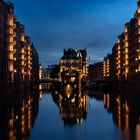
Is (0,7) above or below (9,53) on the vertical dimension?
above

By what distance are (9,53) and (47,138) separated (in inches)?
3797

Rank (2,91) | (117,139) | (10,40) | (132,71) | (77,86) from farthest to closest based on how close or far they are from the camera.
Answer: (77,86)
(132,71)
(10,40)
(2,91)
(117,139)

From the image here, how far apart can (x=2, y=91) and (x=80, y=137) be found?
71.9 m

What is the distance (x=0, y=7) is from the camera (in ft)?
387

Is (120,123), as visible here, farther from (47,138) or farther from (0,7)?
(0,7)

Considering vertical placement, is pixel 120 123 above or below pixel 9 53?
below

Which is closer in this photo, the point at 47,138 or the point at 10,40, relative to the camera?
the point at 47,138

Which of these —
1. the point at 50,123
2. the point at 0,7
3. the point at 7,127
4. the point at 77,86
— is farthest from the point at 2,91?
the point at 77,86

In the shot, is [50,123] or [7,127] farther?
[50,123]

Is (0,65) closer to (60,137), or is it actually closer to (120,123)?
(120,123)

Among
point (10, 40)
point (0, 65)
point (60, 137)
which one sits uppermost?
point (10, 40)

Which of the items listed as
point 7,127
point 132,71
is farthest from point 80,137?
point 132,71

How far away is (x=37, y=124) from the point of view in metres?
54.0

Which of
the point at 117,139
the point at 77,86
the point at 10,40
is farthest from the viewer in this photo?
the point at 77,86
